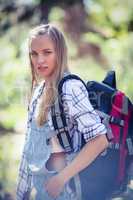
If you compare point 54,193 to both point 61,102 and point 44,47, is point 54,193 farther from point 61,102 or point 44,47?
point 44,47

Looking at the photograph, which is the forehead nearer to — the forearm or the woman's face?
the woman's face

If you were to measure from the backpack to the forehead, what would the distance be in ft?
0.55

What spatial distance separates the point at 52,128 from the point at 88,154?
0.18 meters

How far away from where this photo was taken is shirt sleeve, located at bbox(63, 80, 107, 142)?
2514 millimetres

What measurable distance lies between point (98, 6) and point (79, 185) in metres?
5.41

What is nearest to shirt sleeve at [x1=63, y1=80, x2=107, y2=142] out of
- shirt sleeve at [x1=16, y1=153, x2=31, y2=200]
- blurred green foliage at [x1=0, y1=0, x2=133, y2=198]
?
shirt sleeve at [x1=16, y1=153, x2=31, y2=200]

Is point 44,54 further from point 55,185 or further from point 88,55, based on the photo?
point 88,55

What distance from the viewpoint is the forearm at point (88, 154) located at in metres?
2.51

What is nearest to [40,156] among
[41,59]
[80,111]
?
[80,111]

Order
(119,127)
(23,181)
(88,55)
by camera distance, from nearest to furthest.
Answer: (119,127) → (23,181) → (88,55)

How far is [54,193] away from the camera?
258 centimetres

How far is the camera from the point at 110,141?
258 cm

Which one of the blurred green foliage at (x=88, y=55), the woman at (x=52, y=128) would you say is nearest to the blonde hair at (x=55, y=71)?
the woman at (x=52, y=128)

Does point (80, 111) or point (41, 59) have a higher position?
point (41, 59)
